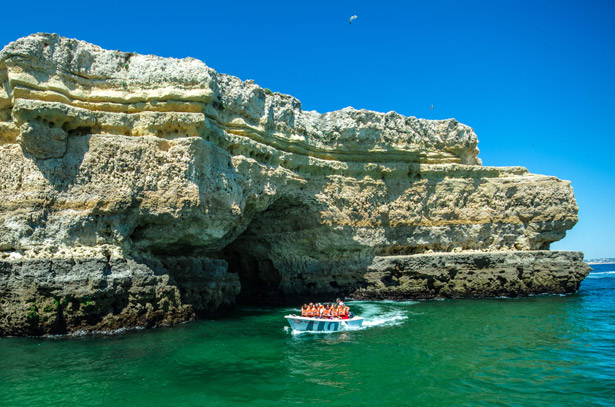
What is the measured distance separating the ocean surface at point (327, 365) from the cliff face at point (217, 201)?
2457 millimetres

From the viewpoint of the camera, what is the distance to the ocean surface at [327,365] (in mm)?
10070

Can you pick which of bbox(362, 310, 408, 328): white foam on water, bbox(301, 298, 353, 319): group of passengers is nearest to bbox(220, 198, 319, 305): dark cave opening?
bbox(362, 310, 408, 328): white foam on water

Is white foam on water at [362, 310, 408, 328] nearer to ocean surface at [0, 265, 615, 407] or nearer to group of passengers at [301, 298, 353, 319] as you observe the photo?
ocean surface at [0, 265, 615, 407]

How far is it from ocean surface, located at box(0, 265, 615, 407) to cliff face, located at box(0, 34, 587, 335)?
2457 mm

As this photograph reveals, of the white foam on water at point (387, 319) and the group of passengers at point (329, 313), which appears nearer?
the group of passengers at point (329, 313)

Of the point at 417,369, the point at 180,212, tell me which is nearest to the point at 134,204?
the point at 180,212

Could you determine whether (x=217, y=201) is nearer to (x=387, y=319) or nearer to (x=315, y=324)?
(x=315, y=324)

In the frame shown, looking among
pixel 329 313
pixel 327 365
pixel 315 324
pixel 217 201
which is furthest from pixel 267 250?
pixel 327 365

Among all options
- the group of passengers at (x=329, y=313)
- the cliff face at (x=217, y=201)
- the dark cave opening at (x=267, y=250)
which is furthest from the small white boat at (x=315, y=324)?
the dark cave opening at (x=267, y=250)

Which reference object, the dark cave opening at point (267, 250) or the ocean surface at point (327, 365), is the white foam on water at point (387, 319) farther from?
the dark cave opening at point (267, 250)

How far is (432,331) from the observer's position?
55.1 ft

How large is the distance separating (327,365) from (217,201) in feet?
31.0

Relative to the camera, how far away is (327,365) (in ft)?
41.5

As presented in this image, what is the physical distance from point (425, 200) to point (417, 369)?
18086mm
